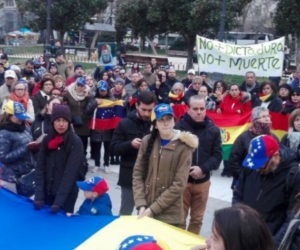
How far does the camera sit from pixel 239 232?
2125 millimetres

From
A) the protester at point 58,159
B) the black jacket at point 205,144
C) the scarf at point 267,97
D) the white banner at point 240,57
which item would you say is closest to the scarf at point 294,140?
the black jacket at point 205,144

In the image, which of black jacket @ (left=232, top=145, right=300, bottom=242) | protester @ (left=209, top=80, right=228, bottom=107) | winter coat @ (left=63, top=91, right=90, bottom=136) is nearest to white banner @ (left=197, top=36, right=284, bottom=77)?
protester @ (left=209, top=80, right=228, bottom=107)

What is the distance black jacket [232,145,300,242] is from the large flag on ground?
55 centimetres

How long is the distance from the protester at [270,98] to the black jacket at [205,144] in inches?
140

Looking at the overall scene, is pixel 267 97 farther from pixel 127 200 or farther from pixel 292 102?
pixel 127 200

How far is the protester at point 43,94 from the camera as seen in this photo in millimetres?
8422

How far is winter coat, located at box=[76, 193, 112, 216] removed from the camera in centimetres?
489

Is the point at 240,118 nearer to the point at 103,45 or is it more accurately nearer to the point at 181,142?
the point at 181,142

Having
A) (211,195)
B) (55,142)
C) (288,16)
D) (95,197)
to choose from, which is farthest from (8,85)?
(288,16)

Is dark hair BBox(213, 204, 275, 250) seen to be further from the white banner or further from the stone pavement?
the white banner

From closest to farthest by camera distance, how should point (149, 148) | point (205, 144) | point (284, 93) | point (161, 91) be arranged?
point (149, 148) < point (205, 144) < point (284, 93) < point (161, 91)

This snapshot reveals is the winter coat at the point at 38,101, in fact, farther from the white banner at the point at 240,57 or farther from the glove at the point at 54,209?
the glove at the point at 54,209

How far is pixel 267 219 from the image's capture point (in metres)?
3.92

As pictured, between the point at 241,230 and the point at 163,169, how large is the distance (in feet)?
7.60
